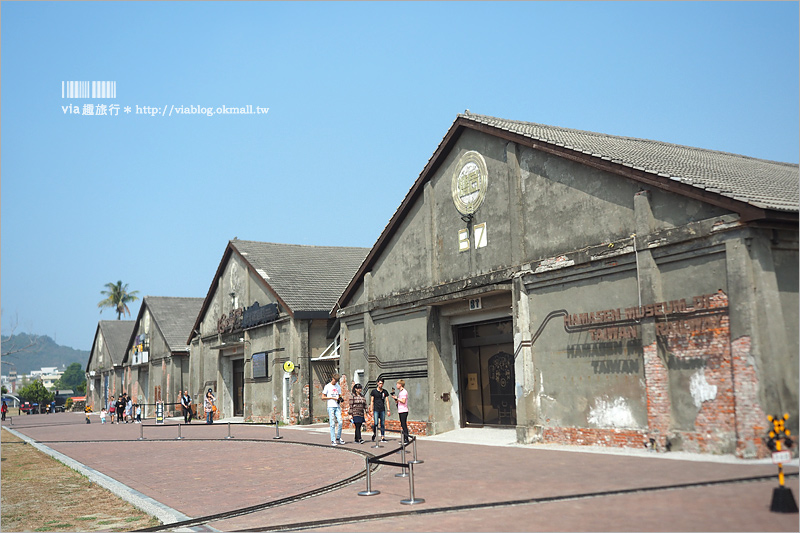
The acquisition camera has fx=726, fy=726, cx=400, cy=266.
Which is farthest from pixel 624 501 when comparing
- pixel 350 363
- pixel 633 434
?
pixel 350 363

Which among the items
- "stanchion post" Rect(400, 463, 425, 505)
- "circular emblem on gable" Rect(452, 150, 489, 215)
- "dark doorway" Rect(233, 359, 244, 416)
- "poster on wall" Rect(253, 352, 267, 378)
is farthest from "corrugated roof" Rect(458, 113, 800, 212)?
"dark doorway" Rect(233, 359, 244, 416)

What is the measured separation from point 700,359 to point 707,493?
6.14 m

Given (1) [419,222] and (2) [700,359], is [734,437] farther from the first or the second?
(1) [419,222]

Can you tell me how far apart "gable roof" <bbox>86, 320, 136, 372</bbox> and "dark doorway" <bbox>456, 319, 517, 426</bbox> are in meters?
54.1

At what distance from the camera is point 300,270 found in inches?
1457

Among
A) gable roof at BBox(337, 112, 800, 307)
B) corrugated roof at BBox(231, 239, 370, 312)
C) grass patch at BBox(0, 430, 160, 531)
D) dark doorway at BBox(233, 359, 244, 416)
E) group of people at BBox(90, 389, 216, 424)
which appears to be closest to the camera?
grass patch at BBox(0, 430, 160, 531)

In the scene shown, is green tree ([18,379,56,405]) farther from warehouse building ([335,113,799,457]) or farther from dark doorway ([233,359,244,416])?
warehouse building ([335,113,799,457])

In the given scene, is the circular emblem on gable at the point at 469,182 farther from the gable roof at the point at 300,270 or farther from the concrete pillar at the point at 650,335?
the gable roof at the point at 300,270

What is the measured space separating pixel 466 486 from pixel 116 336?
68867mm

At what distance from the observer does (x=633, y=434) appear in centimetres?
1524

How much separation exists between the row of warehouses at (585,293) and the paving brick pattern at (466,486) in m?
1.50

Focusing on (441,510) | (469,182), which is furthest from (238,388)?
(441,510)

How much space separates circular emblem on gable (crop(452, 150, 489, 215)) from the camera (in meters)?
20.8

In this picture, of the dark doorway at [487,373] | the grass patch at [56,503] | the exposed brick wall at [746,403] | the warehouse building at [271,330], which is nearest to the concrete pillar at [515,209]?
the dark doorway at [487,373]
